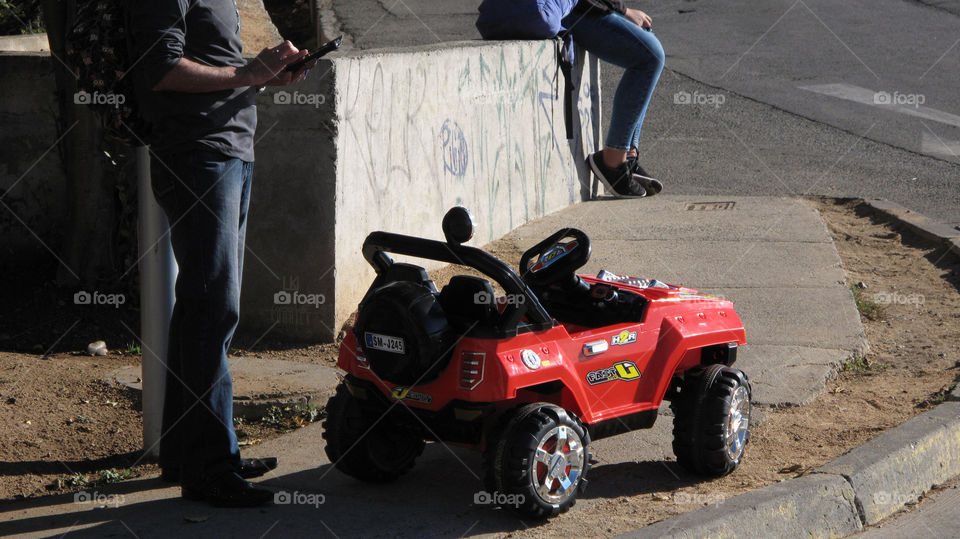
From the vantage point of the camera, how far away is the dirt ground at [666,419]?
151 inches

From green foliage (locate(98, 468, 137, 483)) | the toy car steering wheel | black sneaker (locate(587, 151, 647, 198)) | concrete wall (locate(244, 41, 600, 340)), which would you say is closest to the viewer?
the toy car steering wheel

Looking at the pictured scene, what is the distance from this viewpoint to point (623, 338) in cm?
378

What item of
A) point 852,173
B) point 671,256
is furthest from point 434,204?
point 852,173

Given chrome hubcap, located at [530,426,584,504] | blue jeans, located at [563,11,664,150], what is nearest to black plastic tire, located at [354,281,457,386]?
chrome hubcap, located at [530,426,584,504]

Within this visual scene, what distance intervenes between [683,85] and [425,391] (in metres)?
9.73

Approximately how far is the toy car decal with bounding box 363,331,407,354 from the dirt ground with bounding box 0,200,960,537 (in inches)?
27.6

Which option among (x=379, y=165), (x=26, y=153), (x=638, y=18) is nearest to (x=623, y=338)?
(x=379, y=165)

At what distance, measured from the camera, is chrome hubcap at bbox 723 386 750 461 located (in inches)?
155

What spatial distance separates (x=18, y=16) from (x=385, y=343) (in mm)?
7170

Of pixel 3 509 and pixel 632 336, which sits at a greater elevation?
pixel 632 336

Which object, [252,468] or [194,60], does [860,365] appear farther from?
[194,60]

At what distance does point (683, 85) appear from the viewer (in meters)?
12.6

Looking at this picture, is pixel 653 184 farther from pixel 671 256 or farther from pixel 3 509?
pixel 3 509

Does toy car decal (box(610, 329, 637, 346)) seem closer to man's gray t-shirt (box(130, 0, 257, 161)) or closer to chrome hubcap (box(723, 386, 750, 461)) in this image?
chrome hubcap (box(723, 386, 750, 461))
